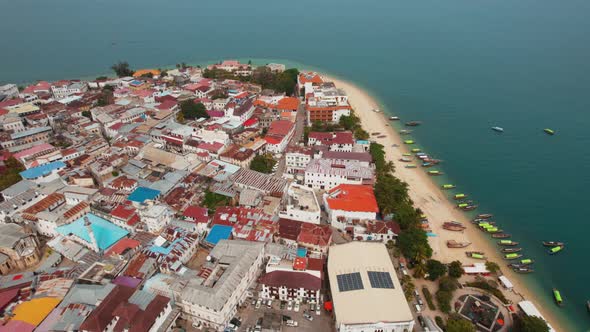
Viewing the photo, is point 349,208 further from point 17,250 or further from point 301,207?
point 17,250

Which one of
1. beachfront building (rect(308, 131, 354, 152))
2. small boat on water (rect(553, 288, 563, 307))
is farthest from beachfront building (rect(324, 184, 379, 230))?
small boat on water (rect(553, 288, 563, 307))

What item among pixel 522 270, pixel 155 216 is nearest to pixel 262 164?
pixel 155 216

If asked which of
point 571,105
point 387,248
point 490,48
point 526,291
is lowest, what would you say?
point 526,291

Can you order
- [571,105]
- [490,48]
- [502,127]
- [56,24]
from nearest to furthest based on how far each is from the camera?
[502,127]
[571,105]
[490,48]
[56,24]

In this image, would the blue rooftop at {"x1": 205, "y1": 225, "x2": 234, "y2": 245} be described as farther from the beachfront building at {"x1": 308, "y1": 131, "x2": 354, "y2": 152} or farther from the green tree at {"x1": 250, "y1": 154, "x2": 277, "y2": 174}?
the beachfront building at {"x1": 308, "y1": 131, "x2": 354, "y2": 152}

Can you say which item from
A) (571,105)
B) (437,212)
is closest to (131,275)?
(437,212)

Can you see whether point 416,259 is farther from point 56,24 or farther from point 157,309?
point 56,24

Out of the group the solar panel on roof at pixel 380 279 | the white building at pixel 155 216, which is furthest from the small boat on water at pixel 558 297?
the white building at pixel 155 216
